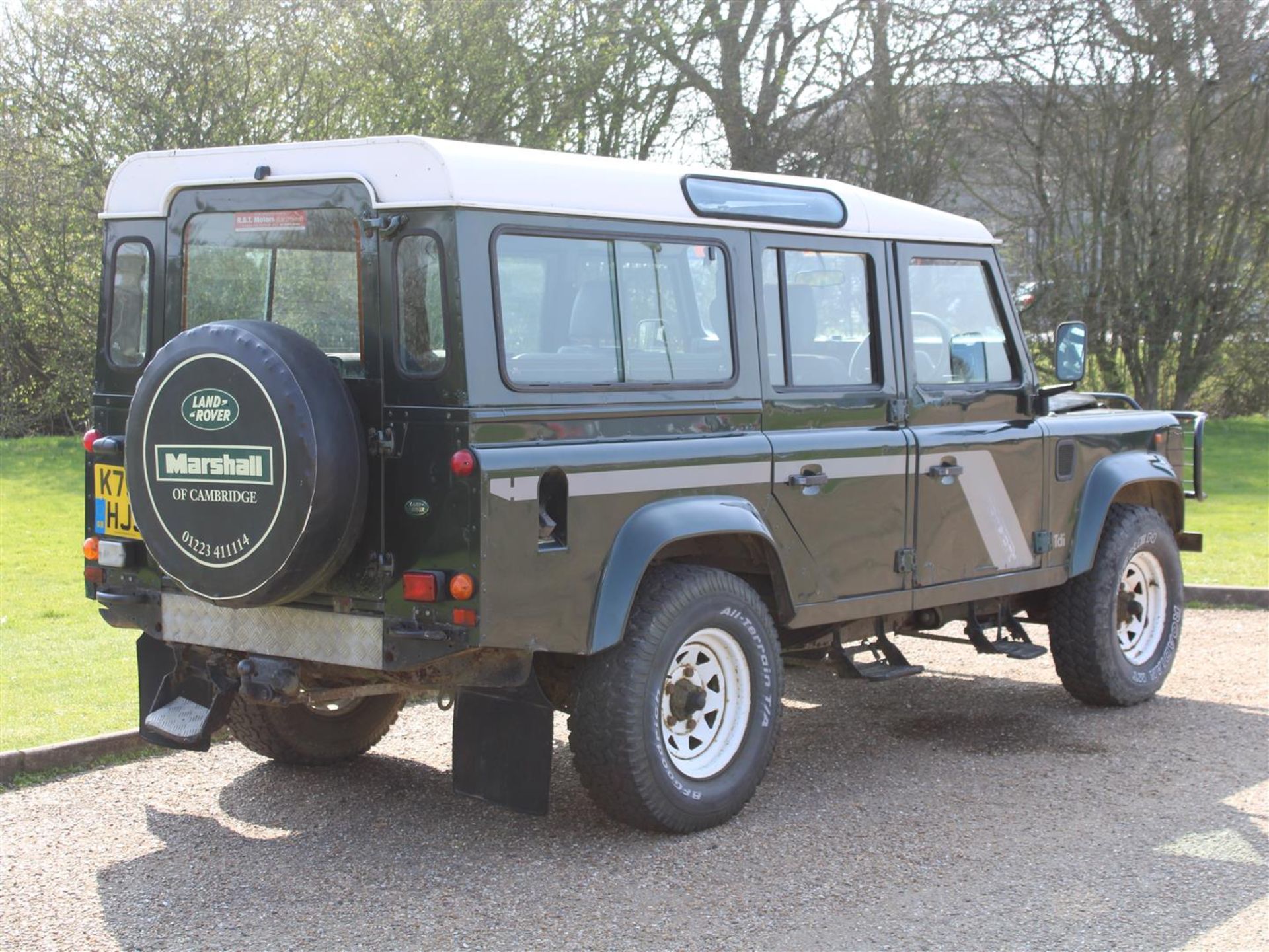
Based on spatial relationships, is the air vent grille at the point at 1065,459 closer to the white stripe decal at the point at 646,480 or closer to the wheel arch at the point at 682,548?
the wheel arch at the point at 682,548

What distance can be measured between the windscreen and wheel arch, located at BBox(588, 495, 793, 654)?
1.09m

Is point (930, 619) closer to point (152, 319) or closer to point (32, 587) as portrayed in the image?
point (152, 319)

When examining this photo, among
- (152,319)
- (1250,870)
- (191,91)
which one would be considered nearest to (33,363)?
(191,91)

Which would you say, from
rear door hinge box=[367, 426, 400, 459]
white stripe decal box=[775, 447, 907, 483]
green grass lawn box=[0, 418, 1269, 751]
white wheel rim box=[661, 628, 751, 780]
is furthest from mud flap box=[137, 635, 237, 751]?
white stripe decal box=[775, 447, 907, 483]

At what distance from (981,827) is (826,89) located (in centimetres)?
1251

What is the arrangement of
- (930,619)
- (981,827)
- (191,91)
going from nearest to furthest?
(981,827), (930,619), (191,91)

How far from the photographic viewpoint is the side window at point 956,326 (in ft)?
21.7

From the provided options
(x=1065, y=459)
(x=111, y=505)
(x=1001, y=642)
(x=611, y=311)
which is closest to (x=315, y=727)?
(x=111, y=505)

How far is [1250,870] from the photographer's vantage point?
5.11 m

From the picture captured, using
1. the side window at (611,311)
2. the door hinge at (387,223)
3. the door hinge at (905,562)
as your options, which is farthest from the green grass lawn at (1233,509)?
the door hinge at (387,223)

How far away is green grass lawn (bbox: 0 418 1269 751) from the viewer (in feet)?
22.0

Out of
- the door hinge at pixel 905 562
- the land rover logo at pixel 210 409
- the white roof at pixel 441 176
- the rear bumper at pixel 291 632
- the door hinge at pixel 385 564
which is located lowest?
the rear bumper at pixel 291 632

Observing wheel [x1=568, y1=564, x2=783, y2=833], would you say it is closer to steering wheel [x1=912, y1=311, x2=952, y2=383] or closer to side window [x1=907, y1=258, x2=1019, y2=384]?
steering wheel [x1=912, y1=311, x2=952, y2=383]

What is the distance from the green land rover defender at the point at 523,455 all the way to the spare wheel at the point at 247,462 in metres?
0.01
